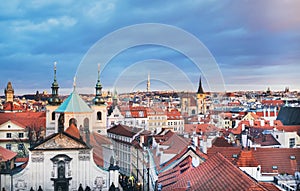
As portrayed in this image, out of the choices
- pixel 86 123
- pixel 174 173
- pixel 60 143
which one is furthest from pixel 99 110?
pixel 174 173

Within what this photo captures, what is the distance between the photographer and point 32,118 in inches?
1005

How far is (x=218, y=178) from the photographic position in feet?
22.0

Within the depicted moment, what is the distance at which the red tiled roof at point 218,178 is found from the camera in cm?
582

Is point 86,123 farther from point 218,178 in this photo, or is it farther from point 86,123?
point 218,178

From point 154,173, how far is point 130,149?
1420mm

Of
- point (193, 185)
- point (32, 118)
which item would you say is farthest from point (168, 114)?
point (32, 118)

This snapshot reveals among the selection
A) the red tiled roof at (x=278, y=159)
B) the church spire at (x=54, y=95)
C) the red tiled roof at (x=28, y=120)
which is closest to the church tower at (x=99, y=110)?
the church spire at (x=54, y=95)

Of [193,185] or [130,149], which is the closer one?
[193,185]

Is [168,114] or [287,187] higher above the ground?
[168,114]

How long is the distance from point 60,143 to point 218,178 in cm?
873

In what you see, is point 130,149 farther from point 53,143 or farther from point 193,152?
point 53,143

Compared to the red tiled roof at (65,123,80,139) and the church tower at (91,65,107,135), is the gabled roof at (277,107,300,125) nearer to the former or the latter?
the church tower at (91,65,107,135)

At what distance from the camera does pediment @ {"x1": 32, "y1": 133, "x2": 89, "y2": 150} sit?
1407 cm

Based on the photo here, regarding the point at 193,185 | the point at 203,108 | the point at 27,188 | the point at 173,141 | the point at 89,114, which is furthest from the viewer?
the point at 89,114
